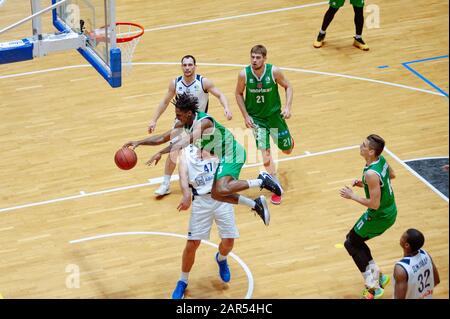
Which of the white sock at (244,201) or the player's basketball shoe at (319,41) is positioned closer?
the white sock at (244,201)

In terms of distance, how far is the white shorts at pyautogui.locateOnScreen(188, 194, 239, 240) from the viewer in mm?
10266

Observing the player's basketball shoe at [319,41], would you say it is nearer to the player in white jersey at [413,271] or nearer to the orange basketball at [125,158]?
the orange basketball at [125,158]

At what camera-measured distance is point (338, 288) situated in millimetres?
10742

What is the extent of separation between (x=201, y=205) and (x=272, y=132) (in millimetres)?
2471

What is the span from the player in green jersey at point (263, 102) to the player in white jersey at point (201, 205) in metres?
1.88

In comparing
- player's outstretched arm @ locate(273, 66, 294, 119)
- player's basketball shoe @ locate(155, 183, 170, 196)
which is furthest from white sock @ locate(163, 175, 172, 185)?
player's outstretched arm @ locate(273, 66, 294, 119)

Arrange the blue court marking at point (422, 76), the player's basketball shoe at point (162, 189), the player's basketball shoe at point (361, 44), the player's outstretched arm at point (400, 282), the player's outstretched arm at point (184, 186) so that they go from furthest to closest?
1. the player's basketball shoe at point (361, 44)
2. the blue court marking at point (422, 76)
3. the player's basketball shoe at point (162, 189)
4. the player's outstretched arm at point (184, 186)
5. the player's outstretched arm at point (400, 282)

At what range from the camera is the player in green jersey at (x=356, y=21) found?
15.9 metres

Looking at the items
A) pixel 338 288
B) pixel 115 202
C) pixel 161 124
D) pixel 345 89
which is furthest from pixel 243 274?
pixel 345 89

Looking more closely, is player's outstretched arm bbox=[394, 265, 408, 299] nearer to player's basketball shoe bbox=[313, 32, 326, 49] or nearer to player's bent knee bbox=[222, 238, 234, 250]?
player's bent knee bbox=[222, 238, 234, 250]

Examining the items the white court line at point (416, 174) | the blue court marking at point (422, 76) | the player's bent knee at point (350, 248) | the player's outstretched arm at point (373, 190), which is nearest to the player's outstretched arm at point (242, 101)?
the white court line at point (416, 174)

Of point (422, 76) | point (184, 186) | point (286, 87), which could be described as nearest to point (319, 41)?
point (422, 76)

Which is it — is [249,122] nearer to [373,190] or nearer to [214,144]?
[214,144]

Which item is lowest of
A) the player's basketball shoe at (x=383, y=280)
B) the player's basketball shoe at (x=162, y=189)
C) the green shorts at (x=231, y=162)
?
the player's basketball shoe at (x=383, y=280)
